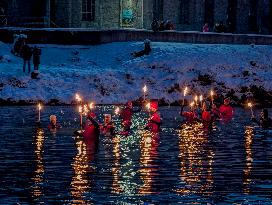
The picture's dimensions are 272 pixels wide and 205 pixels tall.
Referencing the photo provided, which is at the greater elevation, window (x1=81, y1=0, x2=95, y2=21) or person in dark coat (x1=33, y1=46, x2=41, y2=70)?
window (x1=81, y1=0, x2=95, y2=21)

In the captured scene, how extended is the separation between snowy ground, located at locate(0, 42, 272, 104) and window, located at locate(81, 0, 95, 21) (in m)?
8.03

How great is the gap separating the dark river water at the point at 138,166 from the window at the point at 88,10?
32187 millimetres

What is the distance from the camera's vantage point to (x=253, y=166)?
2758cm

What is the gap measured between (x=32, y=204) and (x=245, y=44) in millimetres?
48911

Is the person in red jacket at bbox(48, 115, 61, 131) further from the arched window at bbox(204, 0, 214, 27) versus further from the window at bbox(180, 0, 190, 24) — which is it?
the arched window at bbox(204, 0, 214, 27)

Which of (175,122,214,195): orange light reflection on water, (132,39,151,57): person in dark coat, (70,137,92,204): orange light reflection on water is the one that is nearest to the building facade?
(132,39,151,57): person in dark coat

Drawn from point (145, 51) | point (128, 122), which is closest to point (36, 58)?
point (145, 51)

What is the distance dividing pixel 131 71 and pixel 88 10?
559 inches

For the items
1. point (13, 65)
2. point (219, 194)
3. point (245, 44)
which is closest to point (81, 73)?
point (13, 65)

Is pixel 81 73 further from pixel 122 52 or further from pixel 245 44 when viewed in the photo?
pixel 245 44

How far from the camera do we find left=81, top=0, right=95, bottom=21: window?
73.2m

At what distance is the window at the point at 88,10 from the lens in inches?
2881

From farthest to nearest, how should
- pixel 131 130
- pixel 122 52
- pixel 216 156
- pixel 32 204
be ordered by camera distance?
pixel 122 52
pixel 131 130
pixel 216 156
pixel 32 204

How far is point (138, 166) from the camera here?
1084 inches
